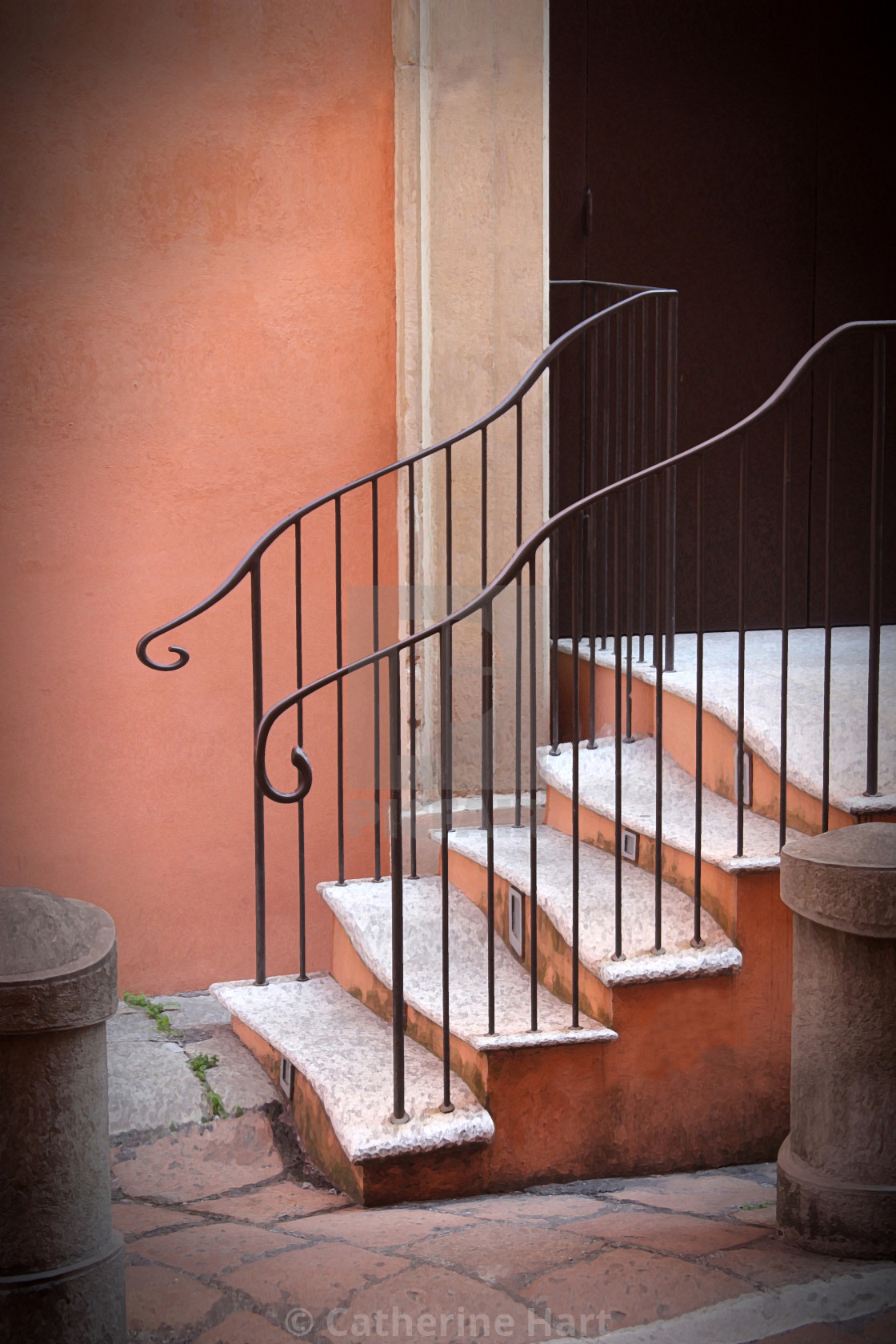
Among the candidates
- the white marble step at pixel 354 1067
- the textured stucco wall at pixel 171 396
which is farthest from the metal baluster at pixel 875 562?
the textured stucco wall at pixel 171 396

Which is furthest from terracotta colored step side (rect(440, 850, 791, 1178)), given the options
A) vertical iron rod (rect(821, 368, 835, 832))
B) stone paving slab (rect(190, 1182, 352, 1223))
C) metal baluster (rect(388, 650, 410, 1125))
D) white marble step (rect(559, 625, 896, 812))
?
stone paving slab (rect(190, 1182, 352, 1223))

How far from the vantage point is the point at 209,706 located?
4.45 meters

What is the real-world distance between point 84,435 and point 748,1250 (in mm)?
3269

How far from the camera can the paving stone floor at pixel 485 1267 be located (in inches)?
83.9

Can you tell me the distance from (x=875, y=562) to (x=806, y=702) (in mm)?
685

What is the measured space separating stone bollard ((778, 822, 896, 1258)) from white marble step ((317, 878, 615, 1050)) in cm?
59

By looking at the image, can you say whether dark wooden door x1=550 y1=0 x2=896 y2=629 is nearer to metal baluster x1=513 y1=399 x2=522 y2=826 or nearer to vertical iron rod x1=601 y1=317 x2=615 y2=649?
vertical iron rod x1=601 y1=317 x2=615 y2=649

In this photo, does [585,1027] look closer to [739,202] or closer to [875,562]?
[875,562]

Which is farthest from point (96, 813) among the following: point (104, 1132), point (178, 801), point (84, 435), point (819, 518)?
point (819, 518)

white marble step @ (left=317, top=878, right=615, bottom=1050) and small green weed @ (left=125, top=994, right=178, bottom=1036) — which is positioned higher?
white marble step @ (left=317, top=878, right=615, bottom=1050)

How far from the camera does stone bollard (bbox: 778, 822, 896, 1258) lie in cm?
227

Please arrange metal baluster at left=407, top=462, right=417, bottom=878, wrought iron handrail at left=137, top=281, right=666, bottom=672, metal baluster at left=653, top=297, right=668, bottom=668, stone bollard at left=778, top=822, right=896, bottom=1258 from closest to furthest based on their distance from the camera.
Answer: stone bollard at left=778, top=822, right=896, bottom=1258, wrought iron handrail at left=137, top=281, right=666, bottom=672, metal baluster at left=407, top=462, right=417, bottom=878, metal baluster at left=653, top=297, right=668, bottom=668

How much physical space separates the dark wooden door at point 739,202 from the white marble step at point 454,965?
75.7 inches

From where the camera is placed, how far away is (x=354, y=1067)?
2957 mm
